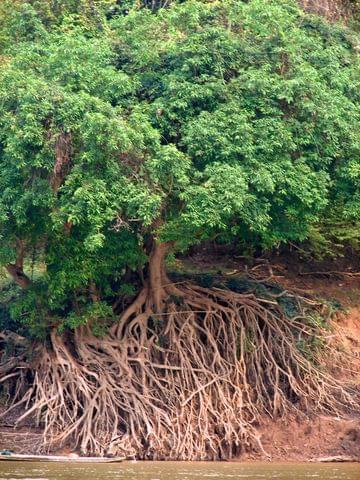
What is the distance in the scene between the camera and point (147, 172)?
18.1 metres

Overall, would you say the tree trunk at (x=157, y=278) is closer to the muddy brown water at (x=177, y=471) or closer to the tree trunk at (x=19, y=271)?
the tree trunk at (x=19, y=271)

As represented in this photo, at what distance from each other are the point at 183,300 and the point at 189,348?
1078 mm

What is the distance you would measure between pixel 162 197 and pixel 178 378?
3.55 metres

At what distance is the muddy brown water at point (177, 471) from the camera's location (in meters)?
15.7

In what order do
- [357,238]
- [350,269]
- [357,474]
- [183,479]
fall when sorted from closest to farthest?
1. [183,479]
2. [357,474]
3. [357,238]
4. [350,269]

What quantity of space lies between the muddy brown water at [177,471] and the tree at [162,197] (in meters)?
1.13

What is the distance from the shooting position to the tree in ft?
59.0

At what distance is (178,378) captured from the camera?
19969mm

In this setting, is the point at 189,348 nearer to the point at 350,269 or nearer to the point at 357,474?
the point at 357,474

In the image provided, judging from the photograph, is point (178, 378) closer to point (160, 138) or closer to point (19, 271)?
point (19, 271)

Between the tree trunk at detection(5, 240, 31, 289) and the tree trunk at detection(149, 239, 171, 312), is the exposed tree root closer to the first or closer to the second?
the tree trunk at detection(149, 239, 171, 312)

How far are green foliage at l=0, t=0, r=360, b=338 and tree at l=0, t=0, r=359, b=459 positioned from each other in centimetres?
4

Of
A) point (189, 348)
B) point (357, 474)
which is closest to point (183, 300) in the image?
point (189, 348)

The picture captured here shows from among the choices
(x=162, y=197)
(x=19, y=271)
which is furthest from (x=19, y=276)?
(x=162, y=197)
